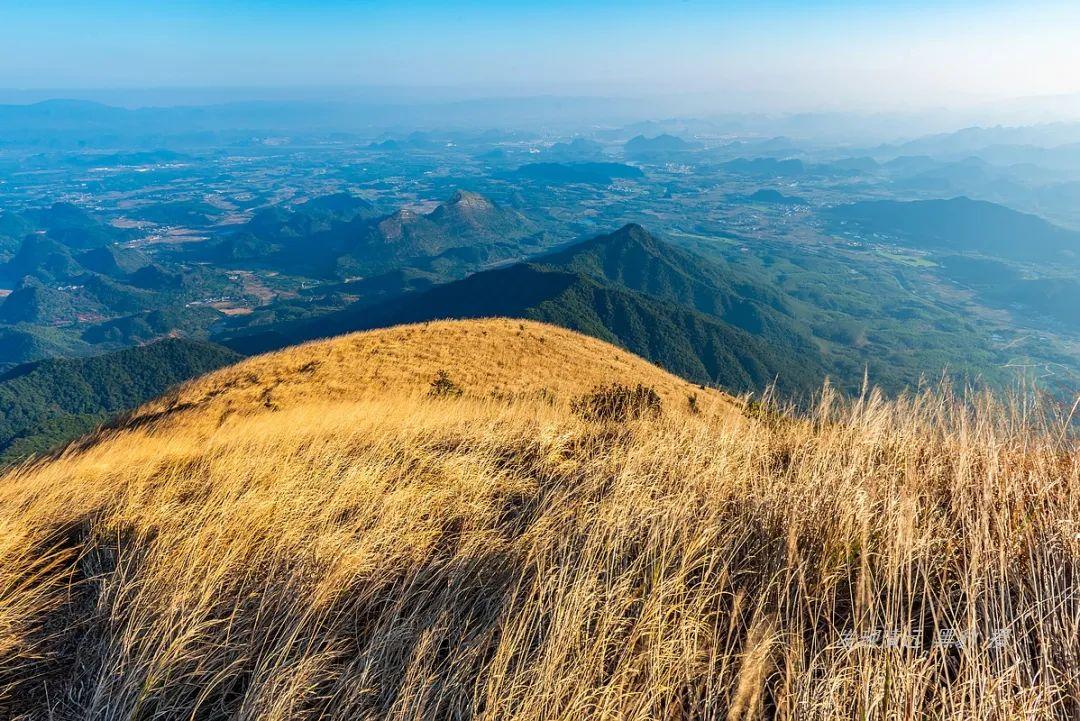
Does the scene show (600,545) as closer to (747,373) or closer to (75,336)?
(747,373)

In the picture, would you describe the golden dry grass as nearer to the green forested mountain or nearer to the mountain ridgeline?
the mountain ridgeline

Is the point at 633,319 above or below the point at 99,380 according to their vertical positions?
above

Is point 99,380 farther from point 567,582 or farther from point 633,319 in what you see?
point 567,582

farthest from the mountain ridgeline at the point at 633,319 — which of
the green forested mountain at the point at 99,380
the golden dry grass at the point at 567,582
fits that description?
the golden dry grass at the point at 567,582

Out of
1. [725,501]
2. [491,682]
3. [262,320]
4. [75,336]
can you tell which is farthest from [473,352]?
[75,336]

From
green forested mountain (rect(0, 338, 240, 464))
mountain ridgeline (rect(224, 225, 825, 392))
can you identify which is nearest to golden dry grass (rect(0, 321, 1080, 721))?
mountain ridgeline (rect(224, 225, 825, 392))

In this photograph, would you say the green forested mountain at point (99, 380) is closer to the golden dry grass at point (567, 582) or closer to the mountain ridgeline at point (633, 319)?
the mountain ridgeline at point (633, 319)

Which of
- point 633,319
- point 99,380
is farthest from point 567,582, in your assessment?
point 99,380
